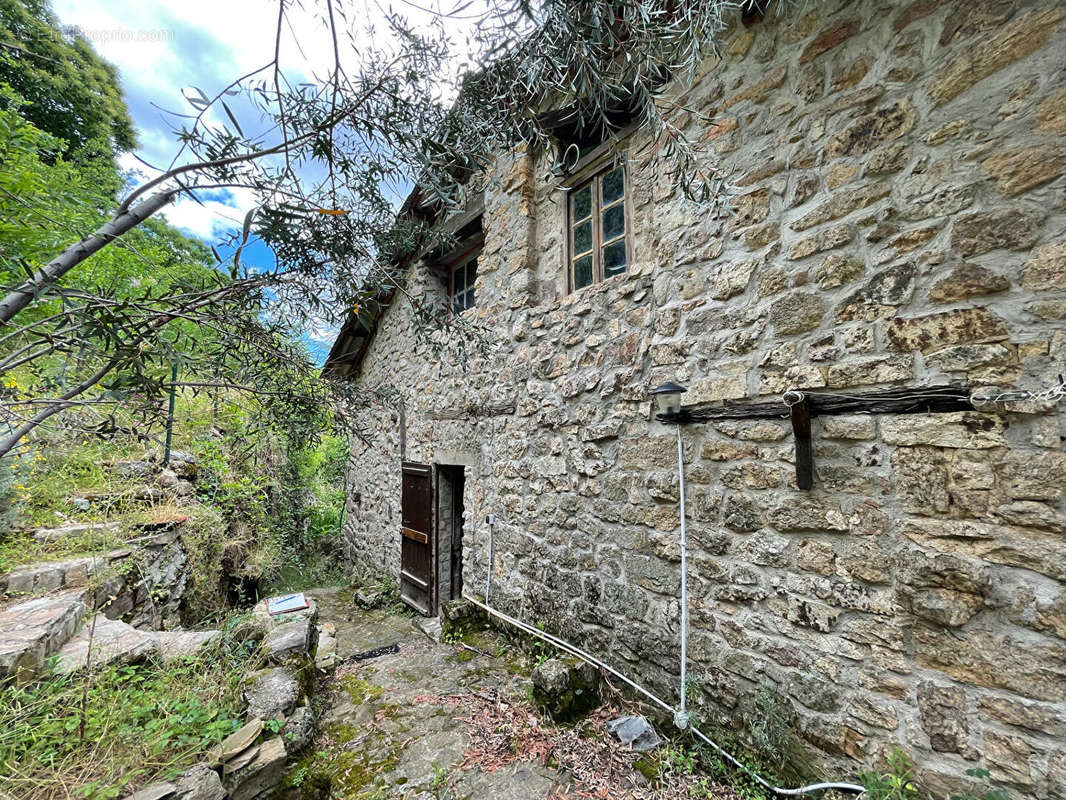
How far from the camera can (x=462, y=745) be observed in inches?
92.0

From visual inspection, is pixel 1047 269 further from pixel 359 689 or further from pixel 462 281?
pixel 462 281

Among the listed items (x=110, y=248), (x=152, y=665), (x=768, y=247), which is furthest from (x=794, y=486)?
(x=110, y=248)

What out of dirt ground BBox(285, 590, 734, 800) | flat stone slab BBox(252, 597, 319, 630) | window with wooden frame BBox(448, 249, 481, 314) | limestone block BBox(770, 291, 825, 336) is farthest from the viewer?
window with wooden frame BBox(448, 249, 481, 314)

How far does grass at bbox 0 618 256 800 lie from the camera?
5.28 feet

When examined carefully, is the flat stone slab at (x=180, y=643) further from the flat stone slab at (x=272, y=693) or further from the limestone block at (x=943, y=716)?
the limestone block at (x=943, y=716)

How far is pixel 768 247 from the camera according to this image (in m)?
2.05

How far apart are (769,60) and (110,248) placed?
611 cm

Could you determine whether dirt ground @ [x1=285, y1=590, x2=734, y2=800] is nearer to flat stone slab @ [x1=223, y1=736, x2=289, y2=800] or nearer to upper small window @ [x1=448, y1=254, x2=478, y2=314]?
flat stone slab @ [x1=223, y1=736, x2=289, y2=800]

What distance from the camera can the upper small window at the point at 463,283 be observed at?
484 centimetres

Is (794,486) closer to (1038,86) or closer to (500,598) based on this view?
(1038,86)

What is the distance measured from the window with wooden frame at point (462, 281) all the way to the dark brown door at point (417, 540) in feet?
6.54

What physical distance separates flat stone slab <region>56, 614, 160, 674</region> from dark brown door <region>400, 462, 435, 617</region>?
2422 millimetres

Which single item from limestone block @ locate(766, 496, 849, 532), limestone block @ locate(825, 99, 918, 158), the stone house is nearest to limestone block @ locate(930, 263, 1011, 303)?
the stone house

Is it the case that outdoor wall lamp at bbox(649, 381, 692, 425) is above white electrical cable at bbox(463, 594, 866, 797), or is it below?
above
